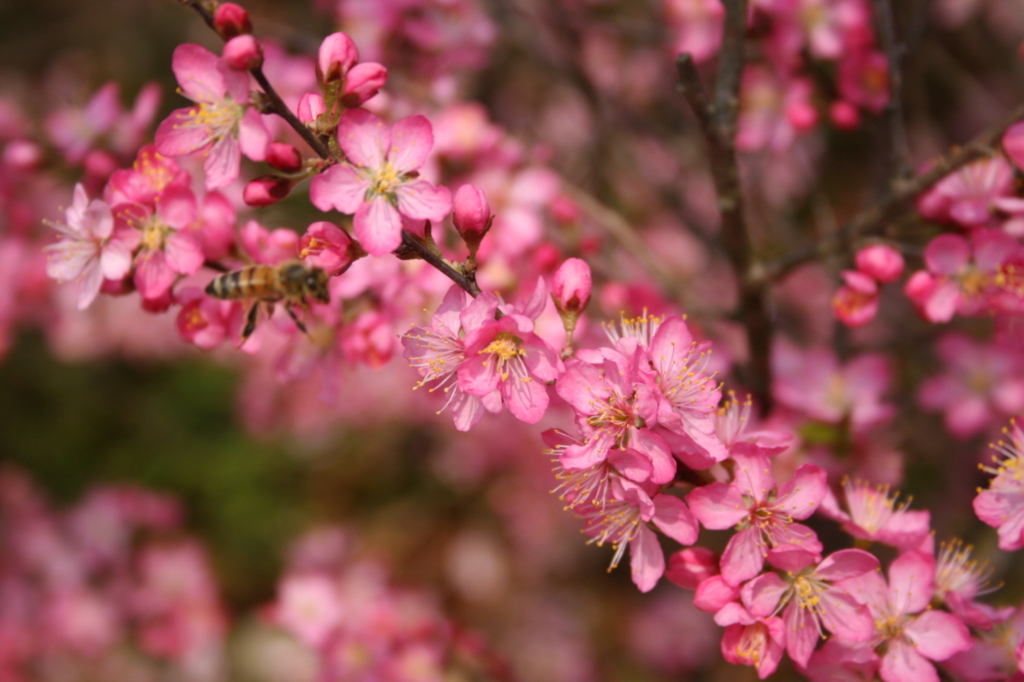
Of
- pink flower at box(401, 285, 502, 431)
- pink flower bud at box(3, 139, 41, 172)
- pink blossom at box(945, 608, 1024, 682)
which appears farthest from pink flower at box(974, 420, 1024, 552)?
pink flower bud at box(3, 139, 41, 172)

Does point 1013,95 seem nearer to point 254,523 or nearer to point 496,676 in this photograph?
point 496,676

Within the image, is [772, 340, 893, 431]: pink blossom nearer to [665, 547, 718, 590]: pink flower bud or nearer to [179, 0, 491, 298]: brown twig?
[665, 547, 718, 590]: pink flower bud

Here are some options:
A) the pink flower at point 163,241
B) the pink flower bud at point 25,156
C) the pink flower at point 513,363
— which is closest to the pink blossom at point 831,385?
the pink flower at point 513,363

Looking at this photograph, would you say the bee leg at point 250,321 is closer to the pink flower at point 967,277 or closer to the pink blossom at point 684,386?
the pink blossom at point 684,386

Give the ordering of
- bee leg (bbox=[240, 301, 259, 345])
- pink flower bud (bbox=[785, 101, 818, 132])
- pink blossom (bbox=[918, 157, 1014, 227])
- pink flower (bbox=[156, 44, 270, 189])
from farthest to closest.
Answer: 1. pink flower bud (bbox=[785, 101, 818, 132])
2. pink blossom (bbox=[918, 157, 1014, 227])
3. bee leg (bbox=[240, 301, 259, 345])
4. pink flower (bbox=[156, 44, 270, 189])

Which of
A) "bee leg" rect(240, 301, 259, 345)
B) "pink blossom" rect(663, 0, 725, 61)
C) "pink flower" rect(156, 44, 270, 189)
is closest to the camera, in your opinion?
"pink flower" rect(156, 44, 270, 189)

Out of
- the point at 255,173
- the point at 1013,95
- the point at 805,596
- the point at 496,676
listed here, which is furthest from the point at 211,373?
the point at 1013,95
